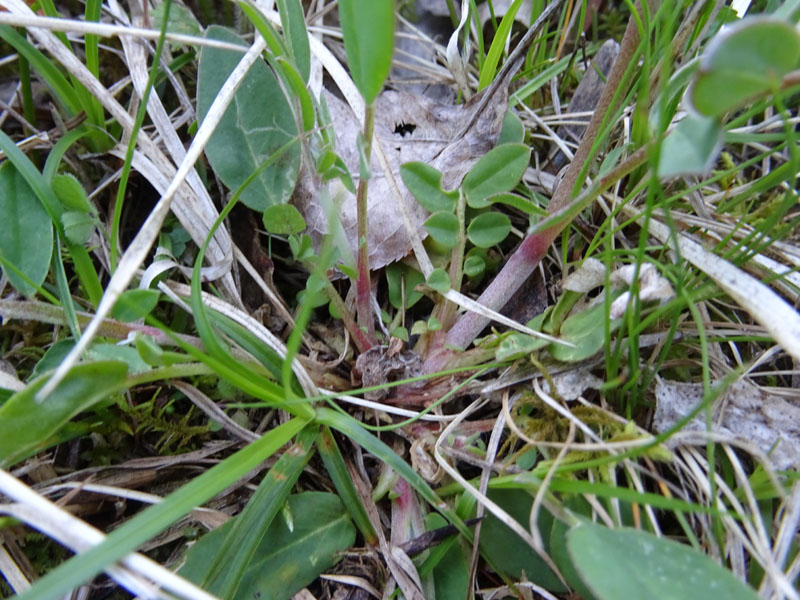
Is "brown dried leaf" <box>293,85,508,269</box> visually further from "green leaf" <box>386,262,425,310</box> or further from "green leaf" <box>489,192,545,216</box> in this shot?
"green leaf" <box>489,192,545,216</box>

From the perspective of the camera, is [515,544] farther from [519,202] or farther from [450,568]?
[519,202]

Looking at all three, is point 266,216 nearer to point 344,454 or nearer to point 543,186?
point 344,454

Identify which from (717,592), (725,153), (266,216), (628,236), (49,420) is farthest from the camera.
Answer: (725,153)

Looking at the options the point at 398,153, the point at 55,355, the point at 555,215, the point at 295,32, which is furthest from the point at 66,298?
the point at 555,215

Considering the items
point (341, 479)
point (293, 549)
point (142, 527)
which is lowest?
point (293, 549)

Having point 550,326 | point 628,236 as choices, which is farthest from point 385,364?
point 628,236
